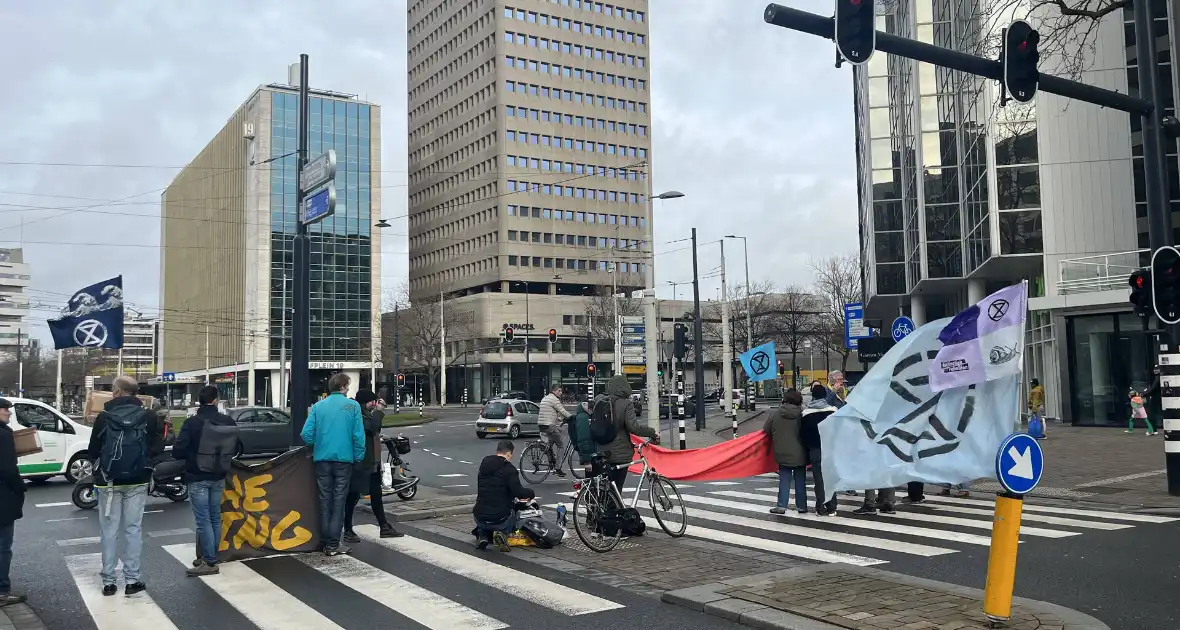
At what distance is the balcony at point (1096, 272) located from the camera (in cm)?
2981

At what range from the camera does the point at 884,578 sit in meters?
7.90

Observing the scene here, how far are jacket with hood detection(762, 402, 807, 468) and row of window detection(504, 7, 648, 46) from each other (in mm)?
86305

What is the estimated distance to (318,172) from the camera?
1334 cm

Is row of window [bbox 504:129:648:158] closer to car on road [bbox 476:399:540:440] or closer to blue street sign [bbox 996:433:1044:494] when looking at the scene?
car on road [bbox 476:399:540:440]

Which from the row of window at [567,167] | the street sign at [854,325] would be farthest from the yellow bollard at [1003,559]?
the row of window at [567,167]

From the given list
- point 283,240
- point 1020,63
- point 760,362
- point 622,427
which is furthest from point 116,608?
point 283,240

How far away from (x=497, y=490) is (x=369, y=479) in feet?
6.22

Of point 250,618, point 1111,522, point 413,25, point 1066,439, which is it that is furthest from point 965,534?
point 413,25

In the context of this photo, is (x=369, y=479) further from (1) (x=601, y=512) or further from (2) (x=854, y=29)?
(2) (x=854, y=29)

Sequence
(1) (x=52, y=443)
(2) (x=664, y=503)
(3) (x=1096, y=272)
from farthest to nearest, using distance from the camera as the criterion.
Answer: (3) (x=1096, y=272)
(1) (x=52, y=443)
(2) (x=664, y=503)

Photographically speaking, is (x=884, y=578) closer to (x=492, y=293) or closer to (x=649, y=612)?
(x=649, y=612)

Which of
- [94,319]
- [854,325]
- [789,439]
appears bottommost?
[789,439]

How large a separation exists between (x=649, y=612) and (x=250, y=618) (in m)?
2.99

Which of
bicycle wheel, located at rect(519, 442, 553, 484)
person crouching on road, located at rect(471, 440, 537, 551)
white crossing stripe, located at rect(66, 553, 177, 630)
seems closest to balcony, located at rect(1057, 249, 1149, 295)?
bicycle wheel, located at rect(519, 442, 553, 484)
